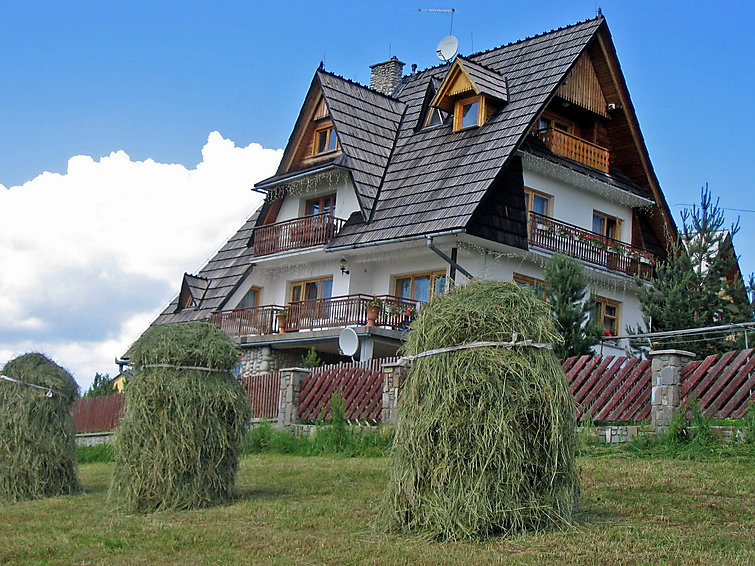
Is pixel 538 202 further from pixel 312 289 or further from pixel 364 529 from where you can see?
pixel 364 529

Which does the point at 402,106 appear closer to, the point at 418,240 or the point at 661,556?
the point at 418,240

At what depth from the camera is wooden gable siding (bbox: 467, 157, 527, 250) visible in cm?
2377

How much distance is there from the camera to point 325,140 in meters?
29.4

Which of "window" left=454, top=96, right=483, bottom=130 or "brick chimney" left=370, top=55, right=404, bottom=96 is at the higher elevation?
"brick chimney" left=370, top=55, right=404, bottom=96

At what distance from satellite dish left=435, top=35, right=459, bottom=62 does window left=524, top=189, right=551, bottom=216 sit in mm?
7270

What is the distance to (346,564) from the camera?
7.25 m

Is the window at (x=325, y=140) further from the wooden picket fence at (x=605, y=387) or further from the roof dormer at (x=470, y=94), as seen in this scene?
the wooden picket fence at (x=605, y=387)

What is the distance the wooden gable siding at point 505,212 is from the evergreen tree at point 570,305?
3399mm

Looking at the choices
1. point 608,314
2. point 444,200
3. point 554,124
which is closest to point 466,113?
point 554,124

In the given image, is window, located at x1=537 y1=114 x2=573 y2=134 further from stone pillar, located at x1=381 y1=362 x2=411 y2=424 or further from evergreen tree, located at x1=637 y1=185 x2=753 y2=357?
stone pillar, located at x1=381 y1=362 x2=411 y2=424

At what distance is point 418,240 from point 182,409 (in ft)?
48.7

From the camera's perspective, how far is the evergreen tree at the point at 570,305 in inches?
779

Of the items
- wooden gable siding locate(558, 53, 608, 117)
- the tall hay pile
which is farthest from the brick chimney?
the tall hay pile

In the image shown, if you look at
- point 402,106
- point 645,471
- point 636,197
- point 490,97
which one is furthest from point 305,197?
point 645,471
